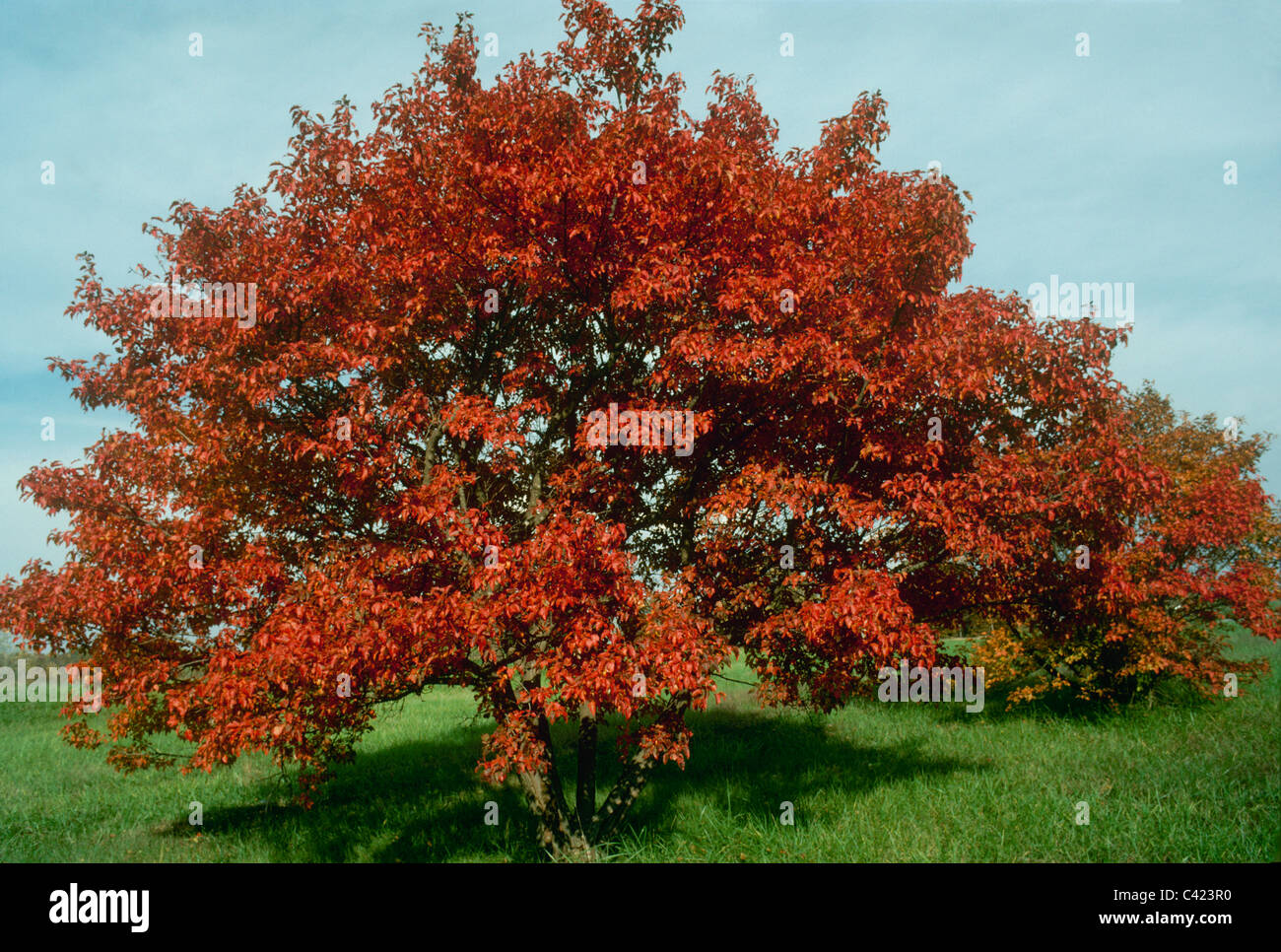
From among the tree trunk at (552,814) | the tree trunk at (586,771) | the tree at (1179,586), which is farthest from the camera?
the tree at (1179,586)

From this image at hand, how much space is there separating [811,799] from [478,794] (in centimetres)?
547

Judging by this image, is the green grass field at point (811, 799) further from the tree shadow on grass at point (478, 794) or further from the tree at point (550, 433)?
the tree at point (550, 433)

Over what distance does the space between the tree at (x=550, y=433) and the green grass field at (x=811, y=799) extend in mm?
2037

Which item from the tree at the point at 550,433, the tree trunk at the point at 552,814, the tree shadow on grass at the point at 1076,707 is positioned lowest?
the tree shadow on grass at the point at 1076,707

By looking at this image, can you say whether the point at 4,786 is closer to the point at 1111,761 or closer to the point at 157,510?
the point at 157,510

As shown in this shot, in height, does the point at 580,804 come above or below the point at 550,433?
below

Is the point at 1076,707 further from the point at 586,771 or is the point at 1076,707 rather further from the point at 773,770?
the point at 586,771

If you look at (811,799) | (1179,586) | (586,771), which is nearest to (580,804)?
(586,771)

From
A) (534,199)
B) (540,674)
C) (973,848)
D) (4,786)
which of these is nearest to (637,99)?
(534,199)

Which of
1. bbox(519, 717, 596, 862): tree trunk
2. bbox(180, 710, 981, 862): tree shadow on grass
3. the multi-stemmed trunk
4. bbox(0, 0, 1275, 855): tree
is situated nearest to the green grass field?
bbox(180, 710, 981, 862): tree shadow on grass

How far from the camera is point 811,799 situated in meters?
10.2

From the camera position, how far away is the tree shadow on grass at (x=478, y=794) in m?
9.74

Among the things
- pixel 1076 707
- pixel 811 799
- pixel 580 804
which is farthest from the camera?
pixel 1076 707

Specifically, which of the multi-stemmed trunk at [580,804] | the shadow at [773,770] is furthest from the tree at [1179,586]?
the multi-stemmed trunk at [580,804]
